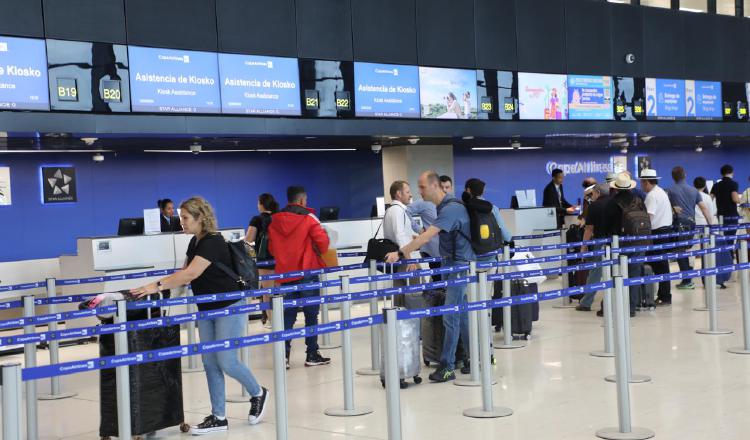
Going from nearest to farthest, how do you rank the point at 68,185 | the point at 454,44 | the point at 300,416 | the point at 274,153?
the point at 300,416
the point at 68,185
the point at 454,44
the point at 274,153

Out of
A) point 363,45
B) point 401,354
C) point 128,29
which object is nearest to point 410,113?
point 363,45

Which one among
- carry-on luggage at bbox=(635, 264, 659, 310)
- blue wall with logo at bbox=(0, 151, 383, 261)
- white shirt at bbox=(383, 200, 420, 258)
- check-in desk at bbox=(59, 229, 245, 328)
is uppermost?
blue wall with logo at bbox=(0, 151, 383, 261)

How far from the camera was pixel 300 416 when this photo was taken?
23.6ft

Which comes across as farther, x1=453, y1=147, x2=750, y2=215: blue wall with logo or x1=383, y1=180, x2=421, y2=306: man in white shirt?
x1=453, y1=147, x2=750, y2=215: blue wall with logo

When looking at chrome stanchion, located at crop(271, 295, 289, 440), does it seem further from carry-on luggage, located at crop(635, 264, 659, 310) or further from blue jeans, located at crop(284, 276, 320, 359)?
carry-on luggage, located at crop(635, 264, 659, 310)

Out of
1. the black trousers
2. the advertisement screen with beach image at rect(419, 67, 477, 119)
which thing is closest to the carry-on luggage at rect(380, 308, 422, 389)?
the black trousers

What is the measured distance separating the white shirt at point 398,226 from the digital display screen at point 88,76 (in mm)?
4146

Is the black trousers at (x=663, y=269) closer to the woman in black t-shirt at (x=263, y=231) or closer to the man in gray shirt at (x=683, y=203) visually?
the man in gray shirt at (x=683, y=203)

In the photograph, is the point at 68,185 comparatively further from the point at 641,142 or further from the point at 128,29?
the point at 641,142

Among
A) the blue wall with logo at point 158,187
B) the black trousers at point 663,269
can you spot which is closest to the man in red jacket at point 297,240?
the black trousers at point 663,269

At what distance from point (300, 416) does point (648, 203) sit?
691 cm

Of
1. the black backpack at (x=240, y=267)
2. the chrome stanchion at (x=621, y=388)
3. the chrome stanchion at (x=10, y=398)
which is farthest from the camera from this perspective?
the black backpack at (x=240, y=267)

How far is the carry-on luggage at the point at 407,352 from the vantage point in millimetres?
7914

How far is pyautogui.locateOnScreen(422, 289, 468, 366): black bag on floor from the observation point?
338 inches
